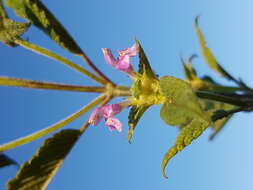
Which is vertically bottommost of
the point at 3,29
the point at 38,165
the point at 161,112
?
the point at 161,112

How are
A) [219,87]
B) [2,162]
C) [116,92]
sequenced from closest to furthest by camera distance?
1. [116,92]
2. [2,162]
3. [219,87]

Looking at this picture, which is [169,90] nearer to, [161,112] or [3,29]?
[161,112]

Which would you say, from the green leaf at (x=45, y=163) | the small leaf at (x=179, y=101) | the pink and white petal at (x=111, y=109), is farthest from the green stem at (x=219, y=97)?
the green leaf at (x=45, y=163)

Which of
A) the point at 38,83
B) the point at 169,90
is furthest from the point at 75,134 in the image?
the point at 169,90

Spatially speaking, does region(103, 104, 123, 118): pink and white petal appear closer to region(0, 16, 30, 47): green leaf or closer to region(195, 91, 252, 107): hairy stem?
region(195, 91, 252, 107): hairy stem

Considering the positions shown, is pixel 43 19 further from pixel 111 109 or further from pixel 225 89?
pixel 225 89

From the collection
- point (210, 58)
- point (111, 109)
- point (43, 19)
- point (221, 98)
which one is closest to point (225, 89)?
point (210, 58)

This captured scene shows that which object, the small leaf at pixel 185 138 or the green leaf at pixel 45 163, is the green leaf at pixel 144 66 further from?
the green leaf at pixel 45 163
